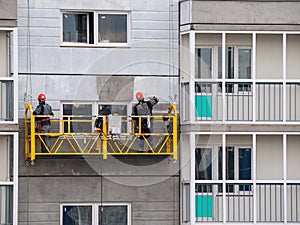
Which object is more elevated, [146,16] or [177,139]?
[146,16]

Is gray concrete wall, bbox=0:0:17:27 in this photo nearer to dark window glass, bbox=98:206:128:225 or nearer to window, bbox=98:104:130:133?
window, bbox=98:104:130:133

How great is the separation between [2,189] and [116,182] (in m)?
2.44

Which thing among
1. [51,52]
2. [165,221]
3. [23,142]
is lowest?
[165,221]

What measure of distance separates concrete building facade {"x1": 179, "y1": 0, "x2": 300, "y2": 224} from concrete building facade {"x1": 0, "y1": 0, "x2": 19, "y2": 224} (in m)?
3.62

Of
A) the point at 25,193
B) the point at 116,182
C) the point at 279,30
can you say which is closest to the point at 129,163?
the point at 116,182

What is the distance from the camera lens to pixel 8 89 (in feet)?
88.3

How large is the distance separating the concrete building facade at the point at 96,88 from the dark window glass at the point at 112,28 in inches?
0.9

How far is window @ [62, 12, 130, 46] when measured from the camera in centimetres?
2770

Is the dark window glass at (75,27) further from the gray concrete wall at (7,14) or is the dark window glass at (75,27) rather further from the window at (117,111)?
the window at (117,111)

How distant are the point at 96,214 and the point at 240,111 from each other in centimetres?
380

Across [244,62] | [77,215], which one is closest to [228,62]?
[244,62]

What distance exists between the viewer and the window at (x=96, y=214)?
90.1 ft

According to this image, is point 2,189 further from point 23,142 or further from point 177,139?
point 177,139

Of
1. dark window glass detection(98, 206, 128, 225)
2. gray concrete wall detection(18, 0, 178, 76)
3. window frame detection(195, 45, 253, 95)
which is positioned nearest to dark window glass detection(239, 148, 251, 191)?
window frame detection(195, 45, 253, 95)
